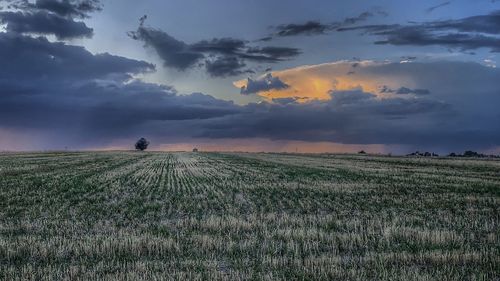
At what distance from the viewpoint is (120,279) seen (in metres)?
9.03

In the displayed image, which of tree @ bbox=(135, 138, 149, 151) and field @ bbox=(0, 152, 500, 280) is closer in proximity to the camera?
field @ bbox=(0, 152, 500, 280)

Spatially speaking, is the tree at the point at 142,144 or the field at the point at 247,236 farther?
the tree at the point at 142,144

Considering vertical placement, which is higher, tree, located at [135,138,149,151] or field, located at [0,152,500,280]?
tree, located at [135,138,149,151]

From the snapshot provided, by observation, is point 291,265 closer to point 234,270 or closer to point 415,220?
point 234,270

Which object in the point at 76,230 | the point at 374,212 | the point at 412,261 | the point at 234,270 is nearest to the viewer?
the point at 234,270

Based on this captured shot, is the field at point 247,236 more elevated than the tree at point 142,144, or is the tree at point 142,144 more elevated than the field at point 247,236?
the tree at point 142,144

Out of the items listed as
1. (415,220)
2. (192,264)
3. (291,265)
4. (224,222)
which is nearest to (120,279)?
(192,264)

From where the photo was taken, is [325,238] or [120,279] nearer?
[120,279]

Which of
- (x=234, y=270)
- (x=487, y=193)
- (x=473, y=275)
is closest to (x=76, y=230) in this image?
(x=234, y=270)

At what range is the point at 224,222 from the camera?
53.2ft

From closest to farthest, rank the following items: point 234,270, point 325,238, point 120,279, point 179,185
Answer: point 120,279 → point 234,270 → point 325,238 → point 179,185

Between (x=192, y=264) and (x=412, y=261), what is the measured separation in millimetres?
4854

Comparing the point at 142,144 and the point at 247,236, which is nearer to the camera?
the point at 247,236

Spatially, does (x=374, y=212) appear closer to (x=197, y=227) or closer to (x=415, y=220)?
(x=415, y=220)
